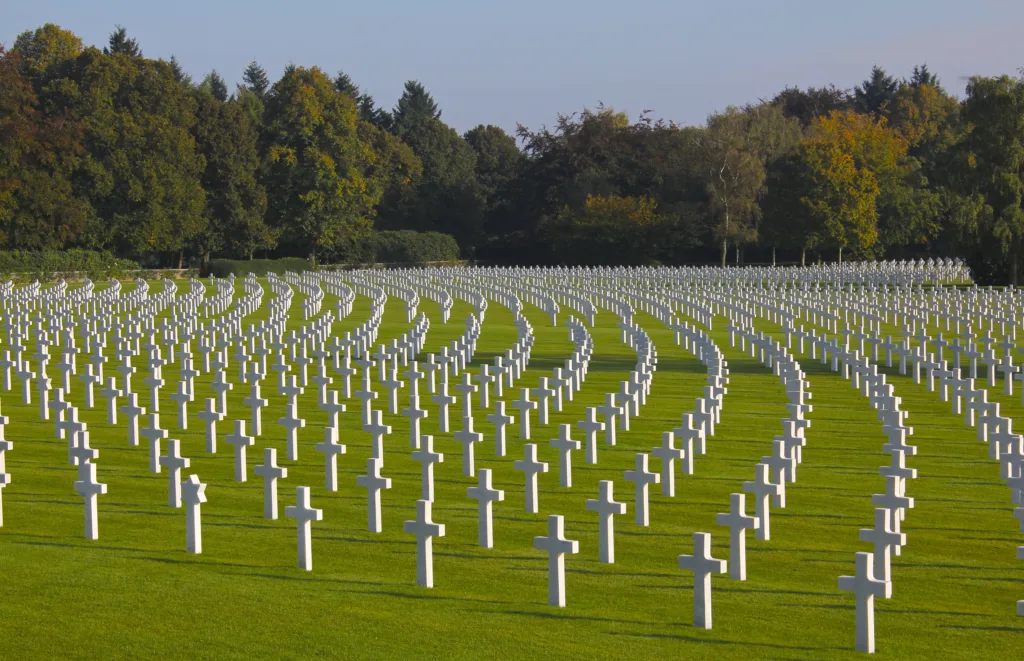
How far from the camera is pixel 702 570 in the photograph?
7.28 meters

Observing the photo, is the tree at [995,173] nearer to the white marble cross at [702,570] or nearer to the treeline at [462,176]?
the treeline at [462,176]

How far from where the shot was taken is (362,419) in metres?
15.9

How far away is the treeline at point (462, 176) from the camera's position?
65.2m

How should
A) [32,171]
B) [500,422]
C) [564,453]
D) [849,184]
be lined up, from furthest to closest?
[849,184]
[32,171]
[500,422]
[564,453]

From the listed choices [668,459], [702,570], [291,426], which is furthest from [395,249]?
[702,570]

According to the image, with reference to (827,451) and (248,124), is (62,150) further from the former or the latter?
(827,451)

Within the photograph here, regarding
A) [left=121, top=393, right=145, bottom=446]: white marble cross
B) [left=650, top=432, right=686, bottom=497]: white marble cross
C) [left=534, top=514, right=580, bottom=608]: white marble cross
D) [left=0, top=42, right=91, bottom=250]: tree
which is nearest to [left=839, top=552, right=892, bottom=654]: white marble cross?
[left=534, top=514, right=580, bottom=608]: white marble cross

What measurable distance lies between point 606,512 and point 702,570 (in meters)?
1.36

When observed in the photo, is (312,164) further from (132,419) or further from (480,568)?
(480,568)

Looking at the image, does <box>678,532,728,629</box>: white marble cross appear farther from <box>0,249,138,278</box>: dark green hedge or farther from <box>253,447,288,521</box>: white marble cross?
<box>0,249,138,278</box>: dark green hedge

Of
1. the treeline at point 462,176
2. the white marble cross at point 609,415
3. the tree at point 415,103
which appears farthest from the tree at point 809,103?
the white marble cross at point 609,415

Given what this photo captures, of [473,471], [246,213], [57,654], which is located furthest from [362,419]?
[246,213]

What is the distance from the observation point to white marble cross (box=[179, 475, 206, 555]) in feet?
29.5

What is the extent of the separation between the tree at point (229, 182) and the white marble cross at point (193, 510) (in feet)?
228
